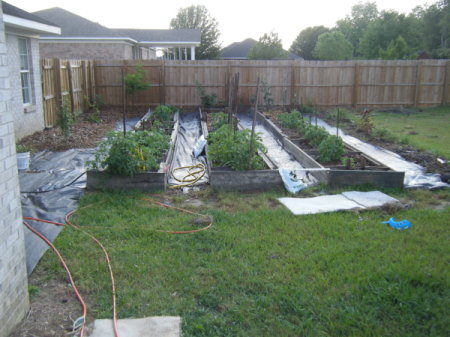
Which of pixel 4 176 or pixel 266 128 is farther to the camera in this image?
pixel 266 128

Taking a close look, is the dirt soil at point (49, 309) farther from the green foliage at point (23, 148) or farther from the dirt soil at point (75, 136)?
the dirt soil at point (75, 136)

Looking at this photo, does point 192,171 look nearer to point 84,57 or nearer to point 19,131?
point 19,131

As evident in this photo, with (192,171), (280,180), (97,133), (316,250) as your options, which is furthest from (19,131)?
(316,250)

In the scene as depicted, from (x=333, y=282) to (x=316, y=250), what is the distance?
683mm

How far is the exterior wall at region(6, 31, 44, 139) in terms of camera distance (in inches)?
372

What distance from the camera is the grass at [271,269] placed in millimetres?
3299

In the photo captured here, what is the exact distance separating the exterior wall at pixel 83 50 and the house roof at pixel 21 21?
12.9 metres

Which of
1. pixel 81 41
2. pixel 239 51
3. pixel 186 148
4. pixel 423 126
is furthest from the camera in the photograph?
pixel 239 51

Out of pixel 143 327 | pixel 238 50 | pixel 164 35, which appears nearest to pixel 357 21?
pixel 238 50

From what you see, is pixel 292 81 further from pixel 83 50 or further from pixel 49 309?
pixel 49 309

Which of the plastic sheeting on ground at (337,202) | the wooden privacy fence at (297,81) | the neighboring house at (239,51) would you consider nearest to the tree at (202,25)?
the neighboring house at (239,51)

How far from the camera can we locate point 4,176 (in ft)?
9.84

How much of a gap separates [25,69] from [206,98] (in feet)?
24.0

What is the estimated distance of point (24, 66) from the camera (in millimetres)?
10398
